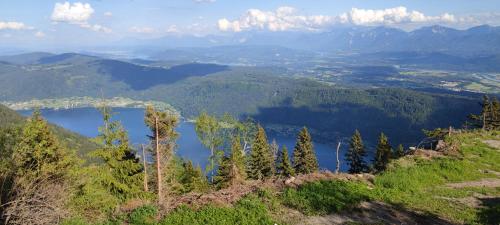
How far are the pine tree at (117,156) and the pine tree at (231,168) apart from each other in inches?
426

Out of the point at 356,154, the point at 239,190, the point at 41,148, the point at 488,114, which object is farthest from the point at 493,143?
the point at 488,114

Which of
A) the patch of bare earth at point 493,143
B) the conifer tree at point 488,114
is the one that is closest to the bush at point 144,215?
the patch of bare earth at point 493,143

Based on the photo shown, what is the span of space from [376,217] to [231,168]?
30.7 m

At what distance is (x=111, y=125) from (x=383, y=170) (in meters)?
23.8

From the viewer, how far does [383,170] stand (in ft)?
71.8

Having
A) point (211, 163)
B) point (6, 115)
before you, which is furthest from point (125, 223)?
point (6, 115)

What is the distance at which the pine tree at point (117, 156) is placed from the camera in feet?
114

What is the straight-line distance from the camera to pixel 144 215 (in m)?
15.0

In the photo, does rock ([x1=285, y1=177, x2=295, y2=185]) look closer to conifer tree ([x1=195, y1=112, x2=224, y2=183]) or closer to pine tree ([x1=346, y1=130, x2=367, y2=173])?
conifer tree ([x1=195, y1=112, x2=224, y2=183])

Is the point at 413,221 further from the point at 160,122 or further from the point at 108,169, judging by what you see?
the point at 108,169

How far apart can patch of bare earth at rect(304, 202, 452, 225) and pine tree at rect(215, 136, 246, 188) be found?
90.0 feet

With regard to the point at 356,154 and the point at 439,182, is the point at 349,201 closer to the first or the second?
the point at 439,182

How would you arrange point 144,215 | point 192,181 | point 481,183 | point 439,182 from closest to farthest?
1. point 144,215
2. point 439,182
3. point 481,183
4. point 192,181

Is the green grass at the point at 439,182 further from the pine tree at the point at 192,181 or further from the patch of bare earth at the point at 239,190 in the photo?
the pine tree at the point at 192,181
